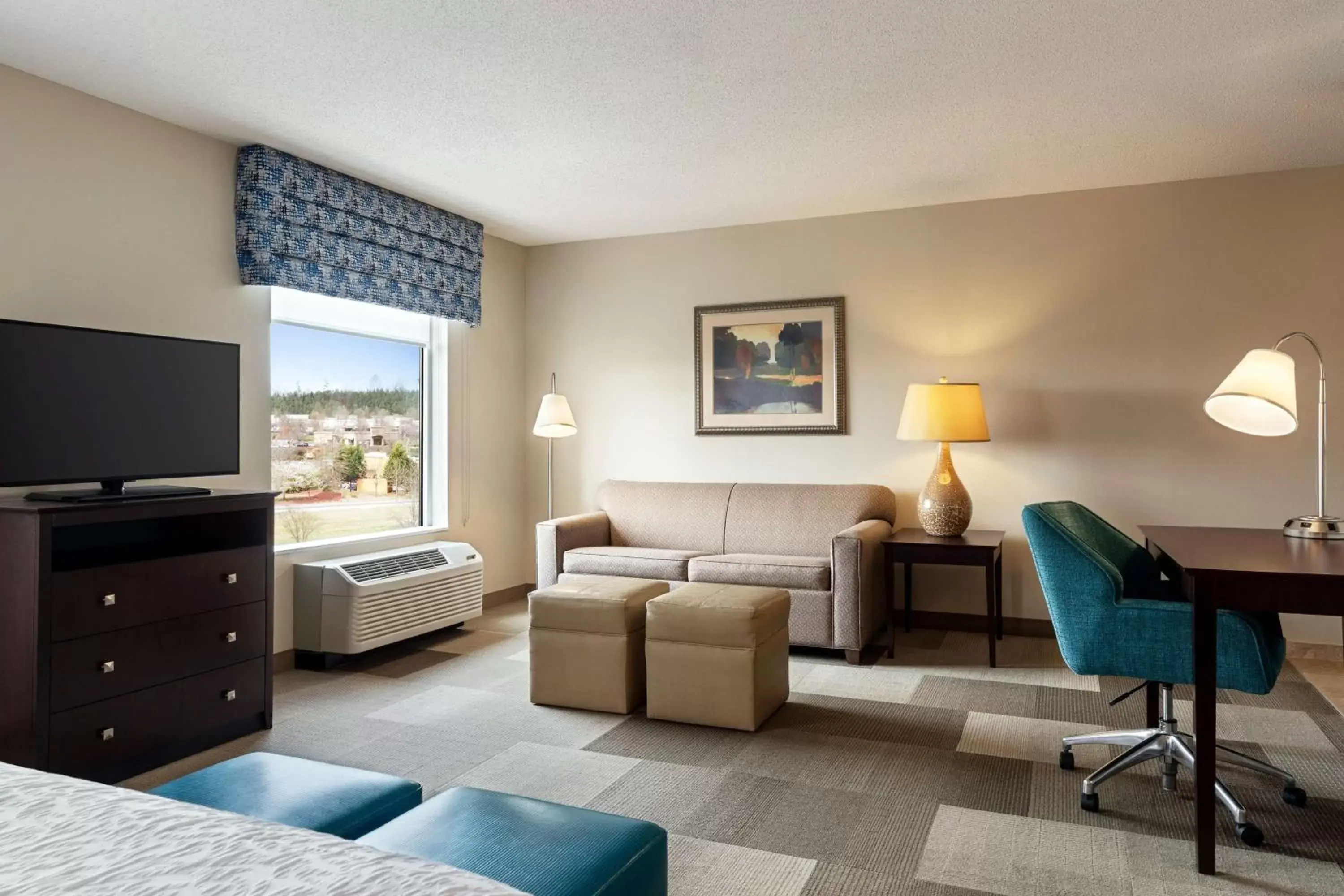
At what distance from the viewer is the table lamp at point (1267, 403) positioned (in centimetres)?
267

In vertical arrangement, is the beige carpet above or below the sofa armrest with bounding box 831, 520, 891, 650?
below

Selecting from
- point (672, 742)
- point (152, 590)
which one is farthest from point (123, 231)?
point (672, 742)

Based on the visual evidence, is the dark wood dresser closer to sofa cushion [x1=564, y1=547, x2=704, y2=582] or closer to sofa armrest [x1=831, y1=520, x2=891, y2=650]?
sofa cushion [x1=564, y1=547, x2=704, y2=582]

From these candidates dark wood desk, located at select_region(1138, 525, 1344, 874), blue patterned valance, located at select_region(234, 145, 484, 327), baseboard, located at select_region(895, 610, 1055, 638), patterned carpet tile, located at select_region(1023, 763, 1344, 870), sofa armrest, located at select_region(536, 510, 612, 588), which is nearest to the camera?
dark wood desk, located at select_region(1138, 525, 1344, 874)

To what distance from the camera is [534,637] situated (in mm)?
3701

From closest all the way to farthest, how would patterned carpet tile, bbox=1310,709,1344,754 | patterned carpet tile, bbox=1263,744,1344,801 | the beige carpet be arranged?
the beige carpet < patterned carpet tile, bbox=1263,744,1344,801 < patterned carpet tile, bbox=1310,709,1344,754

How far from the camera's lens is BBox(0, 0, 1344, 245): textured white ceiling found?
2822mm

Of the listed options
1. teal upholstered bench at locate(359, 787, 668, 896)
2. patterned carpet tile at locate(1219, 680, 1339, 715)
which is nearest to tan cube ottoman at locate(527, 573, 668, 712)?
teal upholstered bench at locate(359, 787, 668, 896)

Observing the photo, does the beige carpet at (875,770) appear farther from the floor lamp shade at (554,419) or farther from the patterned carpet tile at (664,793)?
the floor lamp shade at (554,419)

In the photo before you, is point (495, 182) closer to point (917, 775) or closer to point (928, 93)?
point (928, 93)

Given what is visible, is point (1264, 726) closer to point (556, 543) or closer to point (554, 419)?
point (556, 543)

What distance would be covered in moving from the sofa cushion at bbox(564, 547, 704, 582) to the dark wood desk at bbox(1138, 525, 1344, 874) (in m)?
2.70

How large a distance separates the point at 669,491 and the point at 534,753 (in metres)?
2.49

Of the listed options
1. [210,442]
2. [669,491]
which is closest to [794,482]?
[669,491]
